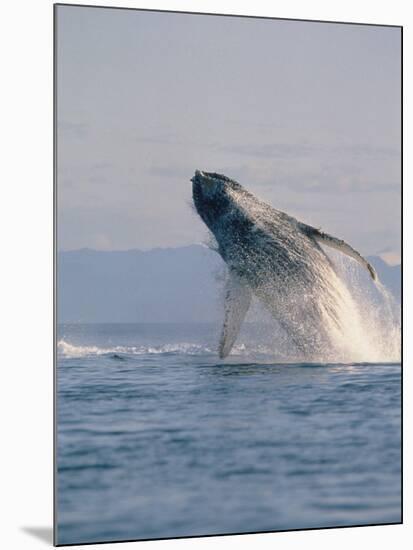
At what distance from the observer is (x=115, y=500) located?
1206 centimetres

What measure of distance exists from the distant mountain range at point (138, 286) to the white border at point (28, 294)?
0.24 meters

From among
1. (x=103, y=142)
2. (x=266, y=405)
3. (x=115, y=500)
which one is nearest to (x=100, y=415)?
(x=115, y=500)

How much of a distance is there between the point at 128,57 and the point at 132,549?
4421mm

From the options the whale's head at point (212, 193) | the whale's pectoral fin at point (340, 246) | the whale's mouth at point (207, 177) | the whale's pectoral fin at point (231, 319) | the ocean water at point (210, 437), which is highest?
the whale's mouth at point (207, 177)

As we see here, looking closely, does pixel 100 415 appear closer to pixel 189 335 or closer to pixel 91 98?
pixel 189 335

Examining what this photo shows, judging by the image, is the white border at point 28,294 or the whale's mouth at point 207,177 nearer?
the white border at point 28,294

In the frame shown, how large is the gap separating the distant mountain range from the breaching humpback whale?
301mm

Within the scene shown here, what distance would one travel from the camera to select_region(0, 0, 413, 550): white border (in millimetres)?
12258

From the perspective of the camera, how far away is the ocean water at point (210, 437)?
1209cm

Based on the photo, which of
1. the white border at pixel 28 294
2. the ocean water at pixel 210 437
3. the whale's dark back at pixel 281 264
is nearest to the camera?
the ocean water at pixel 210 437

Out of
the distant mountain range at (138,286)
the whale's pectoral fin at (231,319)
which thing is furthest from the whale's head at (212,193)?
the whale's pectoral fin at (231,319)

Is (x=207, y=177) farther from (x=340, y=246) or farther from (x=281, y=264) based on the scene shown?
(x=340, y=246)

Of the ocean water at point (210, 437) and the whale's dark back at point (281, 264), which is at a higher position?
the whale's dark back at point (281, 264)

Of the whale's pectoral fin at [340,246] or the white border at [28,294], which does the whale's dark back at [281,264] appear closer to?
the whale's pectoral fin at [340,246]
